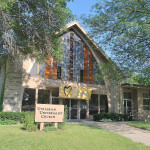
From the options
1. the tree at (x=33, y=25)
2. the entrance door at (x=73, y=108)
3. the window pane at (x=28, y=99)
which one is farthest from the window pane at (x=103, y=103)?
the tree at (x=33, y=25)

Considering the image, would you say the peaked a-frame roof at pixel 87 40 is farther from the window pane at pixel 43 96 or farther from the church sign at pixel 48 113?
the church sign at pixel 48 113

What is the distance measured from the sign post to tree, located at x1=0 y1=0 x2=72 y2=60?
418cm

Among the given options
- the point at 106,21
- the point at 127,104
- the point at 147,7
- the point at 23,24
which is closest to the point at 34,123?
the point at 23,24

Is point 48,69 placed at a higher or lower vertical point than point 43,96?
higher

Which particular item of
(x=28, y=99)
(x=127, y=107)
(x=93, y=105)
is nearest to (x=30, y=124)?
(x=28, y=99)

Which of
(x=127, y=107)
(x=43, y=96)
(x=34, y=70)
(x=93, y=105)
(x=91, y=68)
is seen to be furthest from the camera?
(x=127, y=107)

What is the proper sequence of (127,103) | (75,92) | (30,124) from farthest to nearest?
(127,103)
(75,92)
(30,124)

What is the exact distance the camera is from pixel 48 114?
31.3ft

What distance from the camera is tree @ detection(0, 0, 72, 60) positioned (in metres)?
10.6

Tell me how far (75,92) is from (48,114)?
23.2ft

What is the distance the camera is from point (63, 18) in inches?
451

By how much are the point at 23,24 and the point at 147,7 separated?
28.1 ft

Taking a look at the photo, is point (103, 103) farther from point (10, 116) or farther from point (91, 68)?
point (10, 116)

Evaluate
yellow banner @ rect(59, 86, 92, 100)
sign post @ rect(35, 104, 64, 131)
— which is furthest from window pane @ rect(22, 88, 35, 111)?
sign post @ rect(35, 104, 64, 131)
